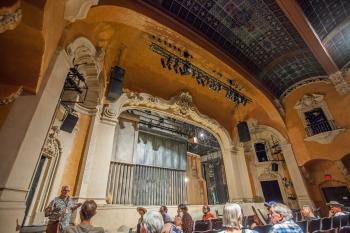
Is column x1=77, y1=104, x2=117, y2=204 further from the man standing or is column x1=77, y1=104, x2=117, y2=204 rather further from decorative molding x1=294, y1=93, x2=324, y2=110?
decorative molding x1=294, y1=93, x2=324, y2=110

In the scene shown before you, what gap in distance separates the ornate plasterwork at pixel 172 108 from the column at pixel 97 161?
240 millimetres

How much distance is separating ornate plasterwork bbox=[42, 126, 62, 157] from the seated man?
318 centimetres

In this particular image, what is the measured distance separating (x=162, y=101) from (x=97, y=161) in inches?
147

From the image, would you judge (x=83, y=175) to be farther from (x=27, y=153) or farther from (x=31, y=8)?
(x=31, y=8)

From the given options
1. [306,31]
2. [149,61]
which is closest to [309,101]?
[306,31]

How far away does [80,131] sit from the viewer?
539cm

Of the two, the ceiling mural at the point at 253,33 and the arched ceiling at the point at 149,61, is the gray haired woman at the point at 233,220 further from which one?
the ceiling mural at the point at 253,33

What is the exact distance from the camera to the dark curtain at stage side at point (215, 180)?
13252 mm

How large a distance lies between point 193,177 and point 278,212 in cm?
1232

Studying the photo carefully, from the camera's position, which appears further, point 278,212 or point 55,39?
point 55,39

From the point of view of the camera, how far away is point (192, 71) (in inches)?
286

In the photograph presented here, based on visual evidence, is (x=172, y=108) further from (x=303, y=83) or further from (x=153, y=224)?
(x=153, y=224)

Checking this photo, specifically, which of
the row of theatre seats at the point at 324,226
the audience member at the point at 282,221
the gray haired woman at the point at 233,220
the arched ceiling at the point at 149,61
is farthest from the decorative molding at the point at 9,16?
the row of theatre seats at the point at 324,226

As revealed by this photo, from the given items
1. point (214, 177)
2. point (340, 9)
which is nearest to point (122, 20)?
point (340, 9)
